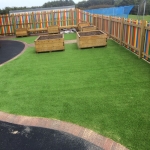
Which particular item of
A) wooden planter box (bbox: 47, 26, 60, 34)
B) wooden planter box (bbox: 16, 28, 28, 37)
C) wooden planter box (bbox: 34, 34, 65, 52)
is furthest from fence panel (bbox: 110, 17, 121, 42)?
wooden planter box (bbox: 16, 28, 28, 37)

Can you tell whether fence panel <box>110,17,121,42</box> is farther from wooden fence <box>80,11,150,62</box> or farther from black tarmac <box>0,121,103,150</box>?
black tarmac <box>0,121,103,150</box>

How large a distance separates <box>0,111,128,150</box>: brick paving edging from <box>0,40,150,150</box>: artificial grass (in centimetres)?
13

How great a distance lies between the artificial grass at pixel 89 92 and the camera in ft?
11.1

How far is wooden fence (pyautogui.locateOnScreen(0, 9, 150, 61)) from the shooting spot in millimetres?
6871

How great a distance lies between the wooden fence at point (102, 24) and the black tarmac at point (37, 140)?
15.6 feet

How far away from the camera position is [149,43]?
20.9ft

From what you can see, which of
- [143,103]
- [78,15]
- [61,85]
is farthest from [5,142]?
[78,15]

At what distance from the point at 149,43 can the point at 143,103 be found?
10.5 feet

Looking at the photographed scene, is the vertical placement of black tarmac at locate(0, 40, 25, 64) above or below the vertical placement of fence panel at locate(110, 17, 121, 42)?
below

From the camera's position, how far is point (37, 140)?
3186mm

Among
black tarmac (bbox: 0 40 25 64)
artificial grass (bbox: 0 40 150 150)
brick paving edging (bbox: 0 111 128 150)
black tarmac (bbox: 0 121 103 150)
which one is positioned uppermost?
black tarmac (bbox: 0 40 25 64)

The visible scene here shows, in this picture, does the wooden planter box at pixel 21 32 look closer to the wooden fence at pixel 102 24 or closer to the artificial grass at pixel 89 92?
the wooden fence at pixel 102 24

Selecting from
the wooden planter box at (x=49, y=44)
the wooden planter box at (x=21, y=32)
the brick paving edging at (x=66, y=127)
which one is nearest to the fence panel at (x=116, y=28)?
the wooden planter box at (x=49, y=44)

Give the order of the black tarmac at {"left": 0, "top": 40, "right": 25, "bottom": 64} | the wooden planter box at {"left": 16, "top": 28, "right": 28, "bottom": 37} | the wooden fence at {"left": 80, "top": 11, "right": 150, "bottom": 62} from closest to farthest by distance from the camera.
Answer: the wooden fence at {"left": 80, "top": 11, "right": 150, "bottom": 62} → the black tarmac at {"left": 0, "top": 40, "right": 25, "bottom": 64} → the wooden planter box at {"left": 16, "top": 28, "right": 28, "bottom": 37}
